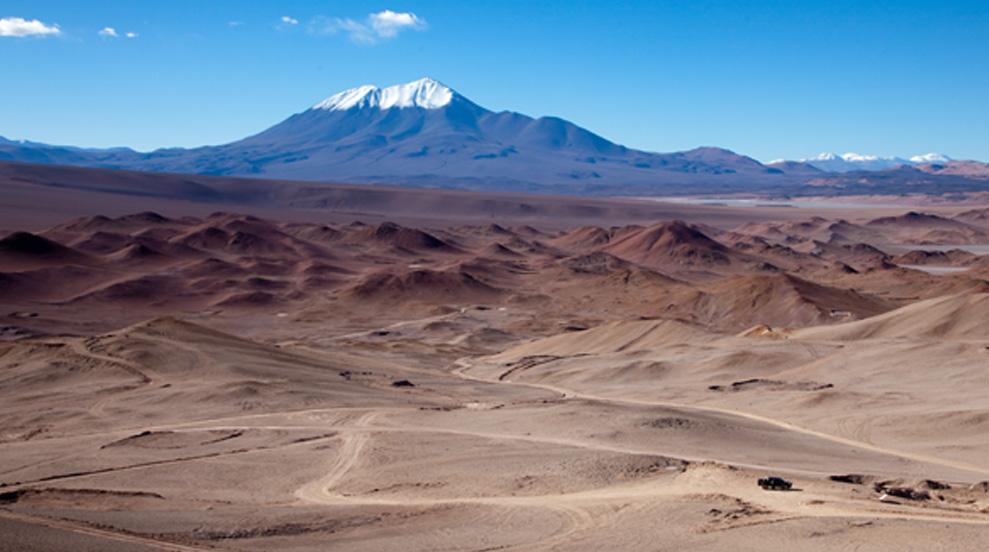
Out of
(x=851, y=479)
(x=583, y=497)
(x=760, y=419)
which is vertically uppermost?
(x=851, y=479)

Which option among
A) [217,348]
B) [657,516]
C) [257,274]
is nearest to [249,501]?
[657,516]

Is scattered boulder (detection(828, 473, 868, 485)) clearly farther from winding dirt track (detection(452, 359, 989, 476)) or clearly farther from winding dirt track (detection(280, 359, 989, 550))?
winding dirt track (detection(452, 359, 989, 476))

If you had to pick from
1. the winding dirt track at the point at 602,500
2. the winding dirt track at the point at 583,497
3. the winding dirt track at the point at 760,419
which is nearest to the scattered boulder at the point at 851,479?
the winding dirt track at the point at 583,497

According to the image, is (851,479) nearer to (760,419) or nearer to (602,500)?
(602,500)

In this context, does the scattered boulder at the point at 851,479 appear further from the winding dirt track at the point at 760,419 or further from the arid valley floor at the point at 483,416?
the winding dirt track at the point at 760,419

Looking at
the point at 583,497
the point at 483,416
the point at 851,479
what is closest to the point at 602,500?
the point at 583,497

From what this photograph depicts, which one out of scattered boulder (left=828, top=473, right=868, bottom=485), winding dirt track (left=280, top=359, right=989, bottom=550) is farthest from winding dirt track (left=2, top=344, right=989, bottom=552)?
scattered boulder (left=828, top=473, right=868, bottom=485)

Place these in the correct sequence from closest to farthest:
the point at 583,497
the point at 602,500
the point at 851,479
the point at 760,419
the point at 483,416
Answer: the point at 602,500 → the point at 583,497 → the point at 851,479 → the point at 483,416 → the point at 760,419

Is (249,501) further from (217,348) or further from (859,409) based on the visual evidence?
(217,348)
